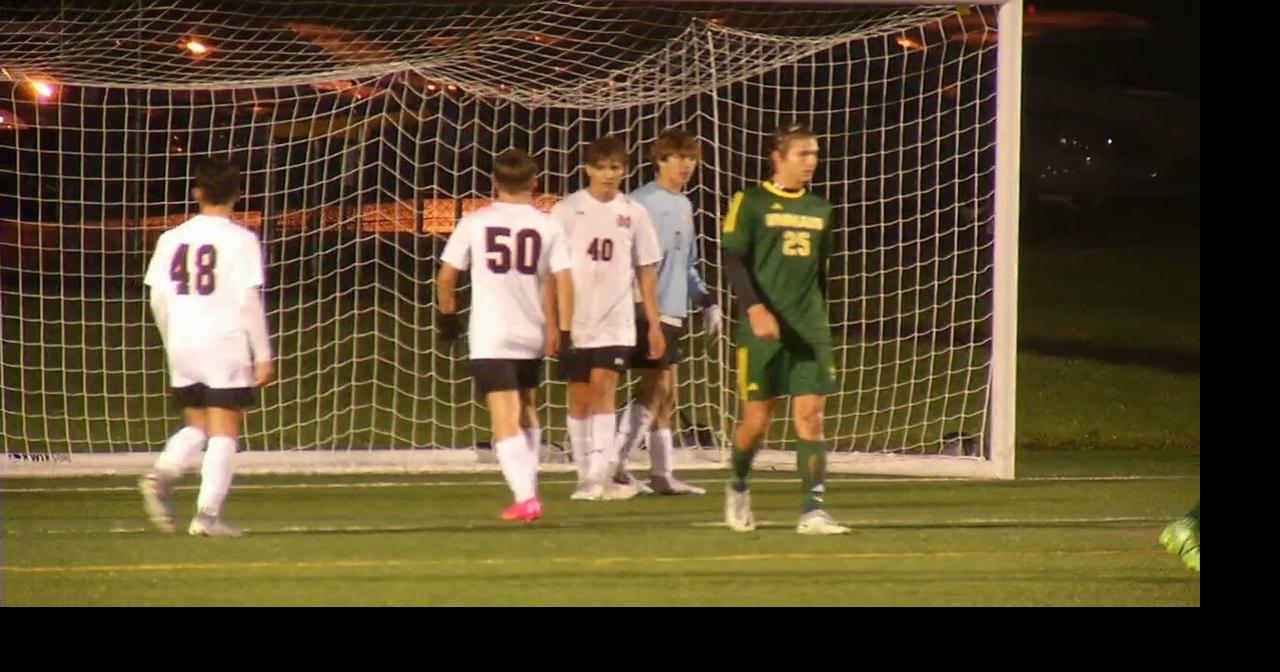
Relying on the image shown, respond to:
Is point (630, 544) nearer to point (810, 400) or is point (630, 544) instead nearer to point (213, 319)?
point (810, 400)

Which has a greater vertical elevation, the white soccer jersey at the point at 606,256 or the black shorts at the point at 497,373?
the white soccer jersey at the point at 606,256

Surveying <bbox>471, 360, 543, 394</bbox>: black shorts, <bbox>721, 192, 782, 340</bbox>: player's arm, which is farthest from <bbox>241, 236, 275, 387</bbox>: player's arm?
<bbox>721, 192, 782, 340</bbox>: player's arm

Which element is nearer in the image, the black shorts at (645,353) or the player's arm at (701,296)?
the black shorts at (645,353)

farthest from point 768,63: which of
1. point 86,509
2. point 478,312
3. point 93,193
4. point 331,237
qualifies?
point 93,193

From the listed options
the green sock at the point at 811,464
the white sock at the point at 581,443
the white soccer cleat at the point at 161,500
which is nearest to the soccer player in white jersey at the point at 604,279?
the white sock at the point at 581,443

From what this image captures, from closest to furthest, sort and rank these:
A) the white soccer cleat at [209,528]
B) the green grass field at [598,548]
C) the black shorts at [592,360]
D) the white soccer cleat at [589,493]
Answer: the green grass field at [598,548] → the white soccer cleat at [209,528] → the black shorts at [592,360] → the white soccer cleat at [589,493]

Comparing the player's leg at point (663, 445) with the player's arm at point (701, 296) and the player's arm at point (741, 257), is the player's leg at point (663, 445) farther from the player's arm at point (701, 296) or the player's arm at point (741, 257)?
the player's arm at point (741, 257)

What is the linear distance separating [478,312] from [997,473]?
2.93 meters

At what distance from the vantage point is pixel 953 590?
670 centimetres

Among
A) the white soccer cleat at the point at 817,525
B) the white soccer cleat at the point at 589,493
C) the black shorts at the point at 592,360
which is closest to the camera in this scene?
the white soccer cleat at the point at 817,525

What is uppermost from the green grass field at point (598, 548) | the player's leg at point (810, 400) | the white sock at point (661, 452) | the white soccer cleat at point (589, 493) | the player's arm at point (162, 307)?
the player's arm at point (162, 307)

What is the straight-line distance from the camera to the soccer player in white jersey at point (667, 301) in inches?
352

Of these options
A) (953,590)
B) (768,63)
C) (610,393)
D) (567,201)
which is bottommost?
(953,590)

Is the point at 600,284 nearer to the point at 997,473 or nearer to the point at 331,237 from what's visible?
the point at 997,473
